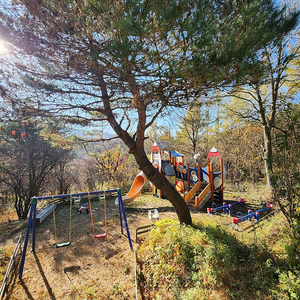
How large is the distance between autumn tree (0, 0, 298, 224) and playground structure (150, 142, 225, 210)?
4790 millimetres

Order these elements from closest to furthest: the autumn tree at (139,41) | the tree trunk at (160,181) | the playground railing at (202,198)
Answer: the autumn tree at (139,41) → the tree trunk at (160,181) → the playground railing at (202,198)

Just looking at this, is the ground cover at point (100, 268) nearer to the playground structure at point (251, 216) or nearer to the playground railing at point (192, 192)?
the playground structure at point (251, 216)

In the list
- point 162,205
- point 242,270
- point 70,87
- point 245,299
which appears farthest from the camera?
point 162,205

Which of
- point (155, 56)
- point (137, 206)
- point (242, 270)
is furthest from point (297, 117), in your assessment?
point (137, 206)

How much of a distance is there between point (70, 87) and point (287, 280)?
4.55 m

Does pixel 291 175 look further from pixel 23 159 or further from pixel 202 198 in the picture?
pixel 23 159

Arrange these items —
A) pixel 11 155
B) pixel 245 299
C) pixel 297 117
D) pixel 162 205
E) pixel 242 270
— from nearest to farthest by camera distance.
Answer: pixel 245 299 < pixel 297 117 < pixel 242 270 < pixel 162 205 < pixel 11 155

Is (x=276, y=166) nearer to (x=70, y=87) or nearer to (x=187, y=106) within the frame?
(x=187, y=106)

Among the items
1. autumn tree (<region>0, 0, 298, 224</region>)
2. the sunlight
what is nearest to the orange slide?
autumn tree (<region>0, 0, 298, 224</region>)

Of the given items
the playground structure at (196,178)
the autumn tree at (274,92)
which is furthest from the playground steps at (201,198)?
the autumn tree at (274,92)

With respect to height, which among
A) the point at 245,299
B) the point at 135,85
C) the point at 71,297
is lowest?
the point at 71,297

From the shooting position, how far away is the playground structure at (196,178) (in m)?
6.87

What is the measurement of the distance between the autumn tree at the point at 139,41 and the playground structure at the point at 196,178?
4.79 m

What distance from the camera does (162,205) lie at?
7.59 meters
